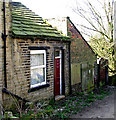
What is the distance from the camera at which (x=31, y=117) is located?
6191 mm

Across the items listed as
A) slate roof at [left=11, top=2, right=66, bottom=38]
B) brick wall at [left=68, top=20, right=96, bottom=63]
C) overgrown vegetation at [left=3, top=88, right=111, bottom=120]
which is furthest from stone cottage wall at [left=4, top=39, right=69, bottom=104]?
brick wall at [left=68, top=20, right=96, bottom=63]

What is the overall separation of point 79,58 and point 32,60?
4260mm

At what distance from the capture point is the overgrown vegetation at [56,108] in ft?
21.7

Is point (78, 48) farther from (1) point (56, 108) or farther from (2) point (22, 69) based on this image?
(2) point (22, 69)

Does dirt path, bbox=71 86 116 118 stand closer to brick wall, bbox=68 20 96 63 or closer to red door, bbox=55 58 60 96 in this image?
red door, bbox=55 58 60 96

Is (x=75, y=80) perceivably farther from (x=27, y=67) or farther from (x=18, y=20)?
(x=18, y=20)

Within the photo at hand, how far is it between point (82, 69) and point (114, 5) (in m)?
4.98

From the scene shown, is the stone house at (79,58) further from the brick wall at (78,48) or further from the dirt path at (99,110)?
the dirt path at (99,110)

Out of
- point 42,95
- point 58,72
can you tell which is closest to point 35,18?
point 58,72

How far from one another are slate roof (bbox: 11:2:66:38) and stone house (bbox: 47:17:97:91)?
23.8 inches

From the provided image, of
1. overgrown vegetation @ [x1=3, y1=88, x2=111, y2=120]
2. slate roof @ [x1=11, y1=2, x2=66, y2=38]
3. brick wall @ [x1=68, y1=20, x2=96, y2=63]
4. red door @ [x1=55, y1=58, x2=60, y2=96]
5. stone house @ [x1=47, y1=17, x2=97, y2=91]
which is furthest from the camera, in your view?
brick wall @ [x1=68, y1=20, x2=96, y2=63]

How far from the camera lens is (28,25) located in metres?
8.81

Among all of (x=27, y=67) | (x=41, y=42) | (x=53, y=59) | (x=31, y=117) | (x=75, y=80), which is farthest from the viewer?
(x=75, y=80)

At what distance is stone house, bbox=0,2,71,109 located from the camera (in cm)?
697
